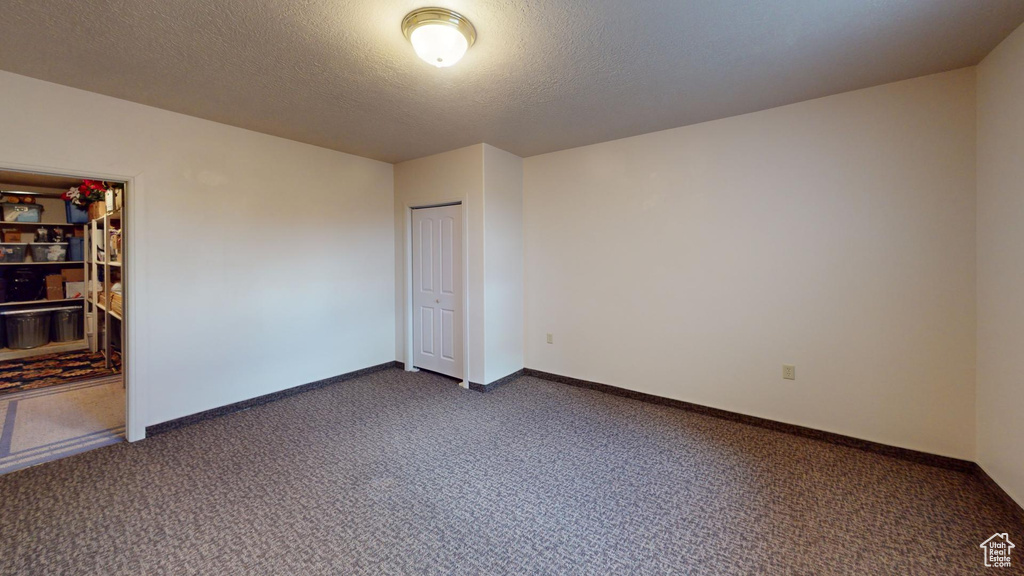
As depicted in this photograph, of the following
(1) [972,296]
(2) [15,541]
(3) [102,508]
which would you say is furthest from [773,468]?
(2) [15,541]

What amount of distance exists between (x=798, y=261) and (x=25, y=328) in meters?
8.69

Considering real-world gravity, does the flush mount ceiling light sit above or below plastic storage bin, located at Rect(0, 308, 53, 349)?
above

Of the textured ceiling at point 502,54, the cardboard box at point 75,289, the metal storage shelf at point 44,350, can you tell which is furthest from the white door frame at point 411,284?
the cardboard box at point 75,289

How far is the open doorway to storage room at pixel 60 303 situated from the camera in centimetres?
350

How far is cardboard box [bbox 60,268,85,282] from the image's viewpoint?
5.49 metres

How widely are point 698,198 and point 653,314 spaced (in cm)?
107

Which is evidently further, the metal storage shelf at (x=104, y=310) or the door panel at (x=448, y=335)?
the door panel at (x=448, y=335)

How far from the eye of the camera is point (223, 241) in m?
3.28

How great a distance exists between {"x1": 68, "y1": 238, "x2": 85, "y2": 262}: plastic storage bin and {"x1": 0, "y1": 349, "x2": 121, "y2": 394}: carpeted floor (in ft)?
4.42

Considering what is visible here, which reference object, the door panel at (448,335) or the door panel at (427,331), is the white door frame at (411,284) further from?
the door panel at (448,335)

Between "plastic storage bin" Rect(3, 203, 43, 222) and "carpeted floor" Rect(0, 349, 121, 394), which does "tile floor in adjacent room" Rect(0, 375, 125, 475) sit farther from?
"plastic storage bin" Rect(3, 203, 43, 222)

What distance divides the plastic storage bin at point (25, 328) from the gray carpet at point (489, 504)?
4175 mm

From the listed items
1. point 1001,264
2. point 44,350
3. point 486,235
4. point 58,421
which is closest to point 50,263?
point 44,350

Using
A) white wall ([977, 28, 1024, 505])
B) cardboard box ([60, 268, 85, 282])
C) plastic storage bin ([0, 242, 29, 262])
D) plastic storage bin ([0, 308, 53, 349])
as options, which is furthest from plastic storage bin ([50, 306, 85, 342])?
white wall ([977, 28, 1024, 505])
